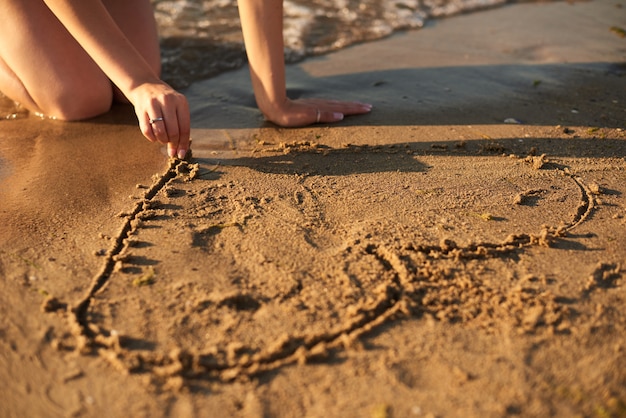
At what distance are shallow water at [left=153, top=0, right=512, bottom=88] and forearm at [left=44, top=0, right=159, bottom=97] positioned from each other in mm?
1034

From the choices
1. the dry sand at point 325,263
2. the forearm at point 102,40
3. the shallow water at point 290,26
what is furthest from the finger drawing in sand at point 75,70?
the shallow water at point 290,26

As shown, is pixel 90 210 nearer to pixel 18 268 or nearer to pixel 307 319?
pixel 18 268

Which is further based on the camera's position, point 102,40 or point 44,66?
point 44,66

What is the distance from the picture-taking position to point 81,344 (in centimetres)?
164

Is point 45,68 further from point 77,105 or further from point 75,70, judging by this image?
point 77,105

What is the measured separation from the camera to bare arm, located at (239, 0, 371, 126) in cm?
291

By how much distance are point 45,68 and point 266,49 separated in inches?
43.7

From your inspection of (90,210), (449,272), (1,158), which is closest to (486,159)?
(449,272)

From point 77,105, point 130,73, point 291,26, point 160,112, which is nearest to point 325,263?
point 160,112

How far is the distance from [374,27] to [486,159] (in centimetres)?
210

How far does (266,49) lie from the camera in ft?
9.65

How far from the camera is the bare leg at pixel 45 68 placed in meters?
2.91

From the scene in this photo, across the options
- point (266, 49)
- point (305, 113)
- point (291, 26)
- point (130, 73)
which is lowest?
point (305, 113)

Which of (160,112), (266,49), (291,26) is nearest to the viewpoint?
(160,112)
